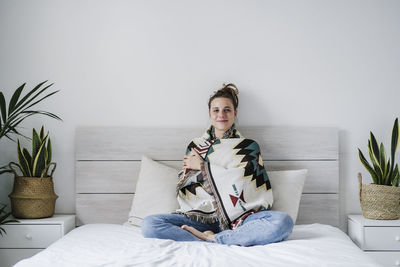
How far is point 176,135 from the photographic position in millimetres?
2873

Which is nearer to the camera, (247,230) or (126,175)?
(247,230)

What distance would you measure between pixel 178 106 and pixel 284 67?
0.82m

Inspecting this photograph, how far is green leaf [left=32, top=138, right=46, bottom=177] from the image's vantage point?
266 centimetres

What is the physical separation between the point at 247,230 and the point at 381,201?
1045 mm

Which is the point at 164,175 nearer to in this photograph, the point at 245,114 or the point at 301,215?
the point at 245,114

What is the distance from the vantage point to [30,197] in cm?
260

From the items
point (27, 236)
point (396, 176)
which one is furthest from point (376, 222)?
point (27, 236)

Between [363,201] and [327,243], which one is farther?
[363,201]

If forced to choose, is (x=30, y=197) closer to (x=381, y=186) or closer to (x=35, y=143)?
(x=35, y=143)

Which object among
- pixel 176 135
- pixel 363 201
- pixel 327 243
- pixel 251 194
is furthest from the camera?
pixel 176 135

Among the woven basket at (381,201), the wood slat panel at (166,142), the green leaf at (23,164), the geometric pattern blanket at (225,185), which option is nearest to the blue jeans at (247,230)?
the geometric pattern blanket at (225,185)

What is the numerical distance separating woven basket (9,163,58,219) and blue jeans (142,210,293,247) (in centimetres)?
82

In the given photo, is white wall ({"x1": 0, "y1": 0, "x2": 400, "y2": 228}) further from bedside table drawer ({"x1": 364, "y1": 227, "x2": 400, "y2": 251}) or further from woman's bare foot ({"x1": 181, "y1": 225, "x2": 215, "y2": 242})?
woman's bare foot ({"x1": 181, "y1": 225, "x2": 215, "y2": 242})

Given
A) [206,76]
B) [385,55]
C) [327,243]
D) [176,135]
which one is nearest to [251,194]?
[327,243]
